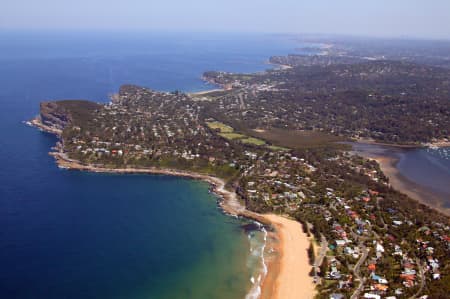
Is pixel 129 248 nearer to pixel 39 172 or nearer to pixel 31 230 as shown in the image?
pixel 31 230

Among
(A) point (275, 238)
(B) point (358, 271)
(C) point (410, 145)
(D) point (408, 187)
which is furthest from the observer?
(C) point (410, 145)

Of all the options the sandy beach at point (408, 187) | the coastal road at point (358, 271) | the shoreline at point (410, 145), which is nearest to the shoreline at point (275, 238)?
the coastal road at point (358, 271)

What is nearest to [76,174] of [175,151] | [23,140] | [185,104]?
[175,151]

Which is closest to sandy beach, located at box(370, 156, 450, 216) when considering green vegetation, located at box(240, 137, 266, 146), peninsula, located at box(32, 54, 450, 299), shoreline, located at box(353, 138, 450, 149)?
peninsula, located at box(32, 54, 450, 299)

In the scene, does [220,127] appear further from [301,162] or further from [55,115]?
[55,115]

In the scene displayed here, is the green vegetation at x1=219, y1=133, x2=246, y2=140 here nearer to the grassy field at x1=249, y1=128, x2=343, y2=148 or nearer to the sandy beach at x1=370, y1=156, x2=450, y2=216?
the grassy field at x1=249, y1=128, x2=343, y2=148

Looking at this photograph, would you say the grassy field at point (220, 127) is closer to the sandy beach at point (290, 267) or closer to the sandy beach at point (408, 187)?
the sandy beach at point (408, 187)

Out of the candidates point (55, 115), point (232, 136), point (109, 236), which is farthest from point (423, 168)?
point (55, 115)
